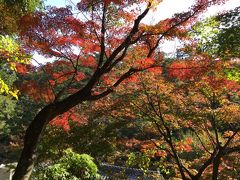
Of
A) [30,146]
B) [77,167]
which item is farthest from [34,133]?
[77,167]

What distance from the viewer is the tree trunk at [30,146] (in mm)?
7007

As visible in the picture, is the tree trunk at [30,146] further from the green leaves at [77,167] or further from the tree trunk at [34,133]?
the green leaves at [77,167]

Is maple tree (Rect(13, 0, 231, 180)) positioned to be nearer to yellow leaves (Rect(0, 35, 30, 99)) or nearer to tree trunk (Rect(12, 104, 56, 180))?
tree trunk (Rect(12, 104, 56, 180))

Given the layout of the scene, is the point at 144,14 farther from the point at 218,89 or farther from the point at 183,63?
the point at 218,89

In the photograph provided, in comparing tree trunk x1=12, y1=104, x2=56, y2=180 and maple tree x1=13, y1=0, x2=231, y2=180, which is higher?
maple tree x1=13, y1=0, x2=231, y2=180

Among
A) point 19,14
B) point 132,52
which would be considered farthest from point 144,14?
point 19,14

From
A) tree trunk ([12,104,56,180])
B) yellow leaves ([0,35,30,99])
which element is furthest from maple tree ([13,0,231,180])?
yellow leaves ([0,35,30,99])

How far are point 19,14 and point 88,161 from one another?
7.87m

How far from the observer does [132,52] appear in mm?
9094

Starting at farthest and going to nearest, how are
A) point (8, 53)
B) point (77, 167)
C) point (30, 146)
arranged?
point (77, 167) < point (30, 146) < point (8, 53)

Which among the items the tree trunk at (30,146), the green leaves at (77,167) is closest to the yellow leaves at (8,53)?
the tree trunk at (30,146)

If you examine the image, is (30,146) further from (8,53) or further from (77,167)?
(8,53)

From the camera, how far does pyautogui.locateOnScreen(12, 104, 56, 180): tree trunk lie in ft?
23.0

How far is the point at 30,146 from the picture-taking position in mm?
7191
